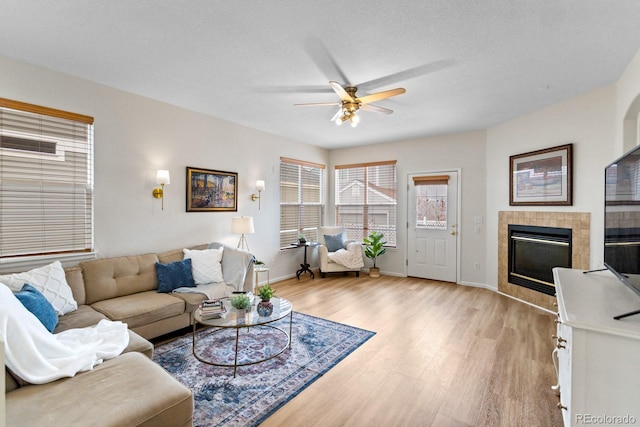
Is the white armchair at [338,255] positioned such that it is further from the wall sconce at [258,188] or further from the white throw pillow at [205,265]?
the white throw pillow at [205,265]

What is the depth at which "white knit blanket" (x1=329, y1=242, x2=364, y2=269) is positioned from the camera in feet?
18.8

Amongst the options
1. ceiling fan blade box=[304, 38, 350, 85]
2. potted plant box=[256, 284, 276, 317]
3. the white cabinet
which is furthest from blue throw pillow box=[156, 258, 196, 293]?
the white cabinet

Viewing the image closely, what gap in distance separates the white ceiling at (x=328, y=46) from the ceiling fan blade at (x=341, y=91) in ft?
0.68

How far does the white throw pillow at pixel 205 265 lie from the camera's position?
3512mm

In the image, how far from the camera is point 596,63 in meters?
2.70

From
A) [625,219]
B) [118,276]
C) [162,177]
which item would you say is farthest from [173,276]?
[625,219]

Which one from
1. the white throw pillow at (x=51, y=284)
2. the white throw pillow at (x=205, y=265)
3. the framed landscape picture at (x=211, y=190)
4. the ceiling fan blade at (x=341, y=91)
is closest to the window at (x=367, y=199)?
the framed landscape picture at (x=211, y=190)

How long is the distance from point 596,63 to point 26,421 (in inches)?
183

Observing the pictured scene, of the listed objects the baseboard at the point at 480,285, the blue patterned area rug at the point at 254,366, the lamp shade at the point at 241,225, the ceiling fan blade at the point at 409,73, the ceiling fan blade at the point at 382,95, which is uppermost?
the ceiling fan blade at the point at 409,73

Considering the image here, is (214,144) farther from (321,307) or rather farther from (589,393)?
(589,393)

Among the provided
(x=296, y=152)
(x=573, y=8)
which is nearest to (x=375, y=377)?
(x=573, y=8)

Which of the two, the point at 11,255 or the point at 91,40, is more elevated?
the point at 91,40

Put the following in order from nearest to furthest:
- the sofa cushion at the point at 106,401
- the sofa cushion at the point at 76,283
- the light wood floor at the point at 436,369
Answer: the sofa cushion at the point at 106,401 < the light wood floor at the point at 436,369 < the sofa cushion at the point at 76,283

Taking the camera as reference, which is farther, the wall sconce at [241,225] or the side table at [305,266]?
the side table at [305,266]
